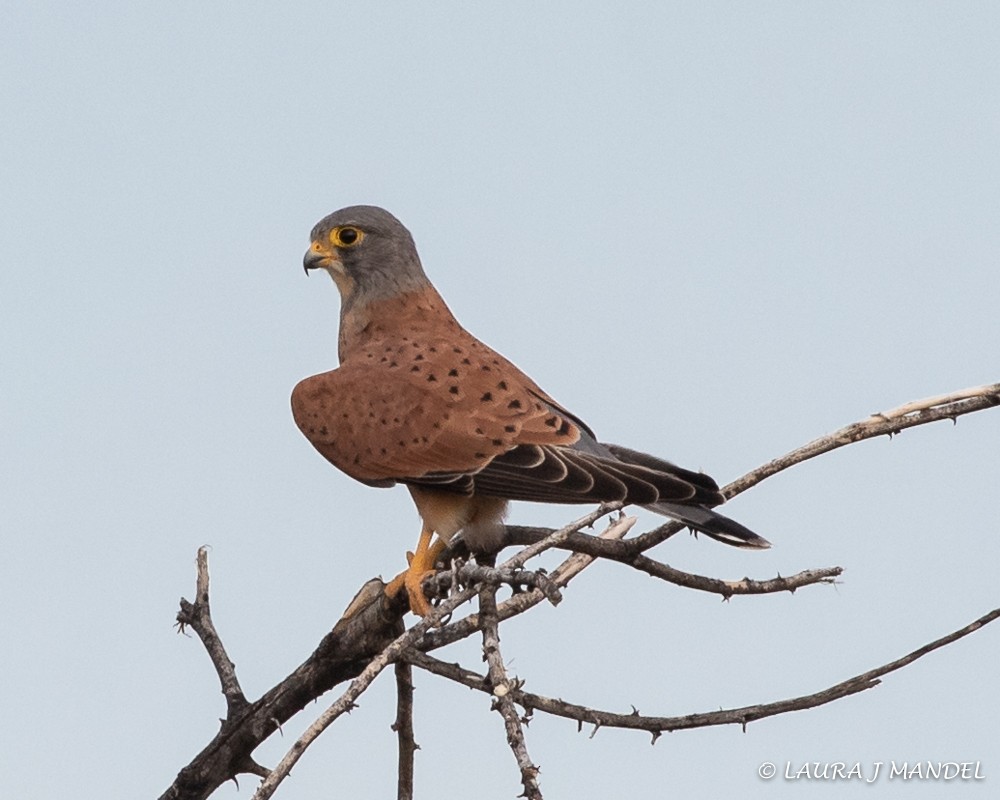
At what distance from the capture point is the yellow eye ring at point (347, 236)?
5.70 metres

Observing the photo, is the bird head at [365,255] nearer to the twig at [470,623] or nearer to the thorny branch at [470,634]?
the thorny branch at [470,634]

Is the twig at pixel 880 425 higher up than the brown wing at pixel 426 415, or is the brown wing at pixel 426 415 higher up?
the brown wing at pixel 426 415

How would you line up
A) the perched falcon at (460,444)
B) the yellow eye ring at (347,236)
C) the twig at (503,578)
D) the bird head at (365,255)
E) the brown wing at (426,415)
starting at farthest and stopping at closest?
1. the yellow eye ring at (347,236)
2. the bird head at (365,255)
3. the brown wing at (426,415)
4. the perched falcon at (460,444)
5. the twig at (503,578)

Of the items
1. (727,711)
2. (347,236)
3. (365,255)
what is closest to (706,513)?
(727,711)

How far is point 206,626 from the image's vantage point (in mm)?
4250

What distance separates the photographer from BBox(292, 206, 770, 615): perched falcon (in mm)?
4012

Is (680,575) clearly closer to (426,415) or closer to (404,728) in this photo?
(404,728)

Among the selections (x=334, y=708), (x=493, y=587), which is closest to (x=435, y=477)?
(x=493, y=587)

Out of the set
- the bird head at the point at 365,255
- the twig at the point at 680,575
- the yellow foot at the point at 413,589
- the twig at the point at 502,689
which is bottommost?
the twig at the point at 502,689

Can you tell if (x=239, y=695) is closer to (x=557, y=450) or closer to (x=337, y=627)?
(x=337, y=627)

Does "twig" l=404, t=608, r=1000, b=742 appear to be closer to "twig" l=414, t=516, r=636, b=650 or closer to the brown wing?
"twig" l=414, t=516, r=636, b=650

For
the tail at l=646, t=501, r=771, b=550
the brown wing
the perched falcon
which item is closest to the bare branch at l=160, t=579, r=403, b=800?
the perched falcon

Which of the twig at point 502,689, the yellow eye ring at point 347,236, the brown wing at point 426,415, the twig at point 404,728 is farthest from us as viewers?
the yellow eye ring at point 347,236

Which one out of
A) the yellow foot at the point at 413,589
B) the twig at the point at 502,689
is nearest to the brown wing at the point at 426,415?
the yellow foot at the point at 413,589
